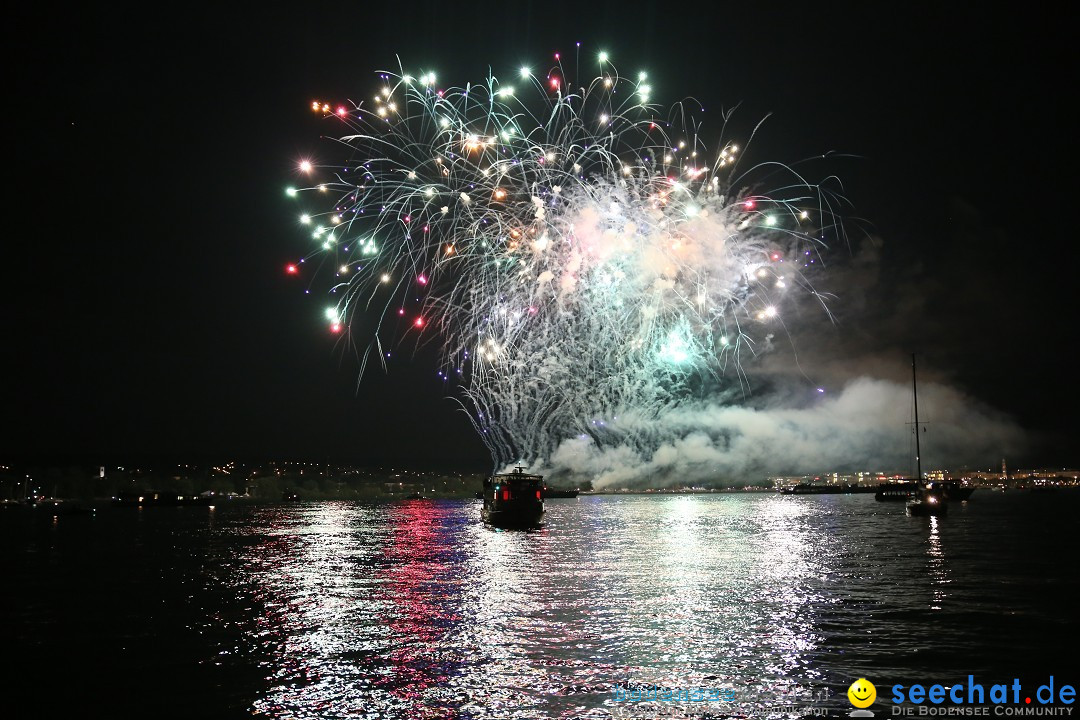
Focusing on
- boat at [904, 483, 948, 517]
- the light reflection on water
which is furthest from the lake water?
boat at [904, 483, 948, 517]

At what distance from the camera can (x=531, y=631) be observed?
2138 centimetres

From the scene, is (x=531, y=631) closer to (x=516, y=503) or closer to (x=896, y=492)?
(x=516, y=503)

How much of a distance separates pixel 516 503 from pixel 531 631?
49.8 metres

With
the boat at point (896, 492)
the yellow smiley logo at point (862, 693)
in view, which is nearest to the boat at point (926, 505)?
the boat at point (896, 492)

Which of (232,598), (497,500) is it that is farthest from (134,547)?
(232,598)

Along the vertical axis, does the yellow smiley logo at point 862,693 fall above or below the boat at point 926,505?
above

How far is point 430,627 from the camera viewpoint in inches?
877

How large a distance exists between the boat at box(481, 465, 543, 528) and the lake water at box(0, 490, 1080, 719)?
1054 inches

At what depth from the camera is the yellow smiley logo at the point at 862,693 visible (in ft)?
48.0

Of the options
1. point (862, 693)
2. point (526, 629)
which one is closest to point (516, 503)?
point (526, 629)

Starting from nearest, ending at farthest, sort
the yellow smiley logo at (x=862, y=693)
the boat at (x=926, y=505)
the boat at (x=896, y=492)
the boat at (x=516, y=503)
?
the yellow smiley logo at (x=862, y=693) < the boat at (x=516, y=503) < the boat at (x=926, y=505) < the boat at (x=896, y=492)

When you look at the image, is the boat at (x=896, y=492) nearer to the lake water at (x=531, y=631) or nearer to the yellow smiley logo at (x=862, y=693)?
the lake water at (x=531, y=631)

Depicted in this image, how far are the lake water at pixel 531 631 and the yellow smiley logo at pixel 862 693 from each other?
0.17m

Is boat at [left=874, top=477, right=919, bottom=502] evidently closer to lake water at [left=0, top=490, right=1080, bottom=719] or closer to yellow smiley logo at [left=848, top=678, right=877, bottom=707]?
lake water at [left=0, top=490, right=1080, bottom=719]
